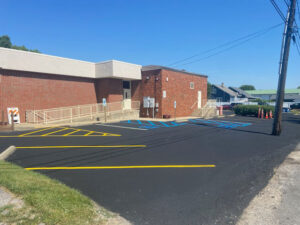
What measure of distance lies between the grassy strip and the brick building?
1322 centimetres

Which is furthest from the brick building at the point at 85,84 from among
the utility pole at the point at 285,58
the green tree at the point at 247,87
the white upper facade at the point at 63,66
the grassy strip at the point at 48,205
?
the green tree at the point at 247,87

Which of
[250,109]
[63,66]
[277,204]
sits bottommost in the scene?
[277,204]

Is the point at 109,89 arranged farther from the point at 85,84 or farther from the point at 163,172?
the point at 163,172

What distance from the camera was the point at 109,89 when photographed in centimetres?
2003

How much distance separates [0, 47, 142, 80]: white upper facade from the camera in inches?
575

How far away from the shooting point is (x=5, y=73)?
1453 centimetres

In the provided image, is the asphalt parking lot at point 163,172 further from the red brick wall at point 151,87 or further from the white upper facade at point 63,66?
the red brick wall at point 151,87

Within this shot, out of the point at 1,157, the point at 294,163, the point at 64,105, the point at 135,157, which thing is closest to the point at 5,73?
the point at 64,105

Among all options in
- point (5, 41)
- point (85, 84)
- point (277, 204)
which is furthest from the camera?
point (5, 41)

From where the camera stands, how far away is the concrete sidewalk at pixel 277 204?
334cm

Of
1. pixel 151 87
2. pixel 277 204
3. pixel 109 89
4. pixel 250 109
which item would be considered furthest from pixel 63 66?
pixel 250 109

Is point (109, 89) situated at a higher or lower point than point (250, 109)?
higher

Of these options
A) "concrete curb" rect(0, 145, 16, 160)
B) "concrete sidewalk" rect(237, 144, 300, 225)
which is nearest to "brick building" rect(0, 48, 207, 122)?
"concrete curb" rect(0, 145, 16, 160)

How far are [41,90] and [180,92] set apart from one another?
1421 centimetres
